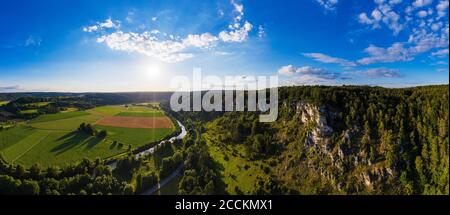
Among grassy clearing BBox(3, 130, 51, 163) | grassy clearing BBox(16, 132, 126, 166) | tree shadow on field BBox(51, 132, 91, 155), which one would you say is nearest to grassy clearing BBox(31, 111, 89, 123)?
grassy clearing BBox(3, 130, 51, 163)

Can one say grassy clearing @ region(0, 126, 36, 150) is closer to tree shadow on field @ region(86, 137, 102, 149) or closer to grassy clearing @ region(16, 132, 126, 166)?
grassy clearing @ region(16, 132, 126, 166)

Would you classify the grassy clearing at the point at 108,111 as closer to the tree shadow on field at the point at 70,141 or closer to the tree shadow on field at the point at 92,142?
the tree shadow on field at the point at 70,141

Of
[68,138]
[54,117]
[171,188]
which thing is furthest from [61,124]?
[171,188]

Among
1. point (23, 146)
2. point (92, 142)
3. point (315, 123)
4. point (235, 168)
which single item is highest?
point (315, 123)

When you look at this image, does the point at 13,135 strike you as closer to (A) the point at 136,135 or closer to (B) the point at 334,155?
(A) the point at 136,135

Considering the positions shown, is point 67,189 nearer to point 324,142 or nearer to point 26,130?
point 324,142
